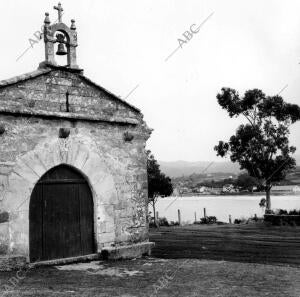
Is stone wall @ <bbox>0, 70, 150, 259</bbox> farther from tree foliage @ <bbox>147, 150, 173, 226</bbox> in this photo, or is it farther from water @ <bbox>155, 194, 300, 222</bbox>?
water @ <bbox>155, 194, 300, 222</bbox>

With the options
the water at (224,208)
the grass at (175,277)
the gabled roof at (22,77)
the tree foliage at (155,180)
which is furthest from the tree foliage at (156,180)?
the gabled roof at (22,77)

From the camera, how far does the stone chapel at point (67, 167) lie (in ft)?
26.5

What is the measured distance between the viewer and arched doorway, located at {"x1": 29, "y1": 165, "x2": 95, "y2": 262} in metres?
8.47

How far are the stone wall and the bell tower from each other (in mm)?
315

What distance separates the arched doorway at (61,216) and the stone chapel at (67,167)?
0.02 meters

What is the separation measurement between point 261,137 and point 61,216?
17693 mm

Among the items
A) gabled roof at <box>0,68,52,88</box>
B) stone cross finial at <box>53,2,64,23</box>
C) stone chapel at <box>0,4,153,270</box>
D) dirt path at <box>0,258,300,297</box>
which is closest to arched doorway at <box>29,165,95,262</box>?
stone chapel at <box>0,4,153,270</box>

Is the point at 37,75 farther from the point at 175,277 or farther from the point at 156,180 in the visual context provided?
the point at 156,180

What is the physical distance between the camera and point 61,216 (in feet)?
29.1

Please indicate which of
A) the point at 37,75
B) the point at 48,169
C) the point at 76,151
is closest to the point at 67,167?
the point at 76,151

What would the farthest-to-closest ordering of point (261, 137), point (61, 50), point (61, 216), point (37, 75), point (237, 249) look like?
point (261, 137) < point (237, 249) < point (61, 50) < point (61, 216) < point (37, 75)

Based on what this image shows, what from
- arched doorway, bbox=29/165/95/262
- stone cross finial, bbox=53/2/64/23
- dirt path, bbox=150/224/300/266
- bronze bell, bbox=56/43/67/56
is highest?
stone cross finial, bbox=53/2/64/23

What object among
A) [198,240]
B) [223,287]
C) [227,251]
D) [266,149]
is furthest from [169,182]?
[223,287]

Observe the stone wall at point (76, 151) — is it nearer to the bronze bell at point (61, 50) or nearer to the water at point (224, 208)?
the bronze bell at point (61, 50)
